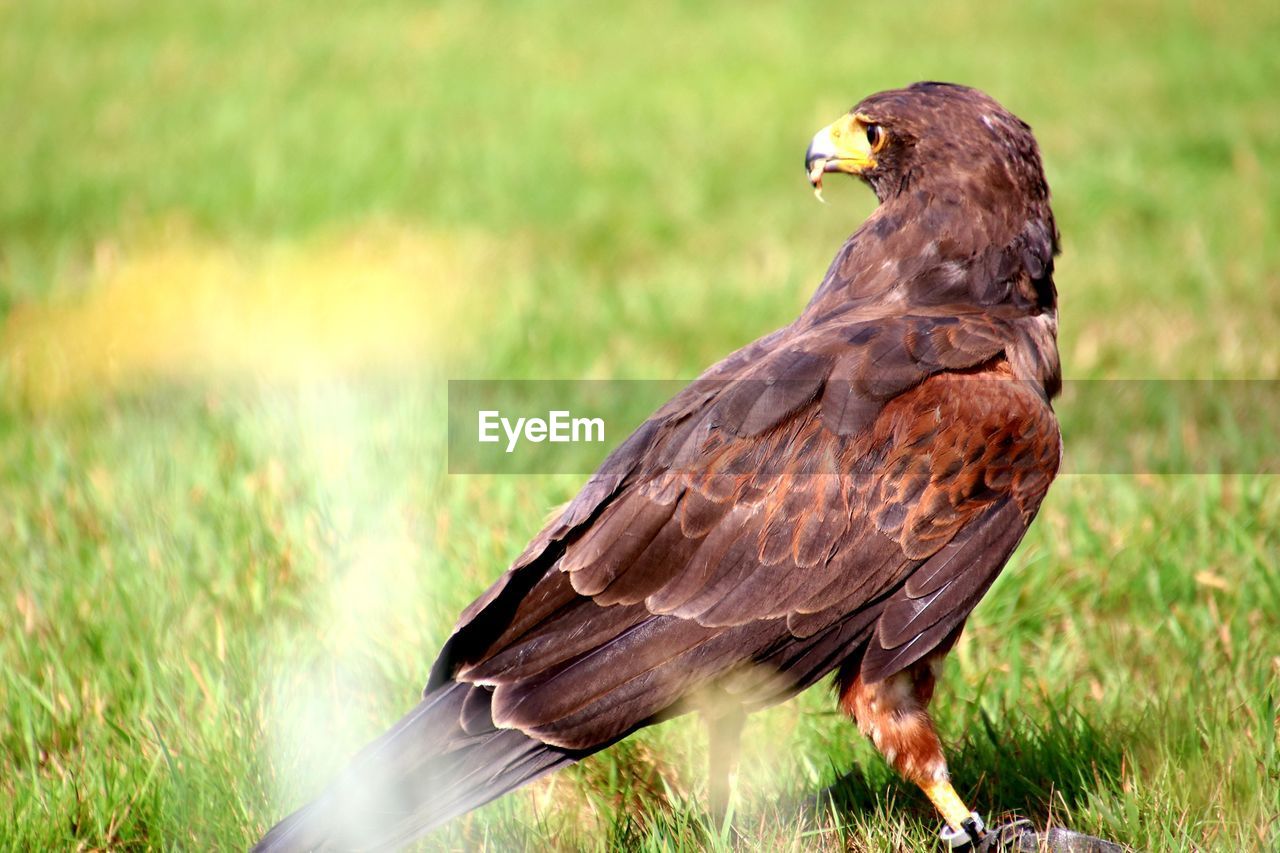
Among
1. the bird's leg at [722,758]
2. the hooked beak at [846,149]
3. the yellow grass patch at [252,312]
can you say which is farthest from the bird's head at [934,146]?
the yellow grass patch at [252,312]

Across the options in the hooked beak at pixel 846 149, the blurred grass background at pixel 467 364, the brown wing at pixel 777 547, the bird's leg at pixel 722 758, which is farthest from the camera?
the hooked beak at pixel 846 149

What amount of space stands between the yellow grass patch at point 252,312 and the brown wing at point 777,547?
137 inches

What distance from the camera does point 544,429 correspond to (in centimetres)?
578

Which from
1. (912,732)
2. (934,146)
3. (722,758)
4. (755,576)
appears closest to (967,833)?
(912,732)

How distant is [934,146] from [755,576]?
126cm

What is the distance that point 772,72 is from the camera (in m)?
12.6

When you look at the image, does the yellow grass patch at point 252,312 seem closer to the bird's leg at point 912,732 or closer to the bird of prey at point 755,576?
the bird of prey at point 755,576

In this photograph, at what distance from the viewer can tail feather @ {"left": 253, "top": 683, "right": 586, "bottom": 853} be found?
2.85 metres

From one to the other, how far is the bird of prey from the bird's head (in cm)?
50

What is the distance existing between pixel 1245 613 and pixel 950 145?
167cm

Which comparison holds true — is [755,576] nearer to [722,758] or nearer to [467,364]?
[722,758]

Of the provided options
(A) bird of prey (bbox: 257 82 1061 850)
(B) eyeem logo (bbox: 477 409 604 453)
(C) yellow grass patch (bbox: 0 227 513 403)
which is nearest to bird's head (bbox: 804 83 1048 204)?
(A) bird of prey (bbox: 257 82 1061 850)

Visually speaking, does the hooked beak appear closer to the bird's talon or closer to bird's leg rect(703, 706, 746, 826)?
bird's leg rect(703, 706, 746, 826)

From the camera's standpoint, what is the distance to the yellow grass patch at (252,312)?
6.50m
